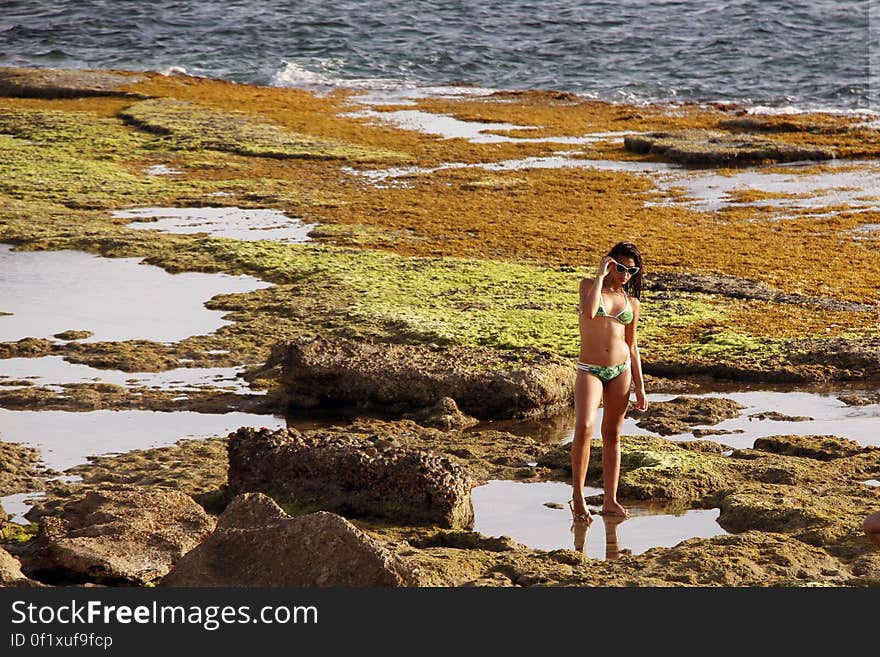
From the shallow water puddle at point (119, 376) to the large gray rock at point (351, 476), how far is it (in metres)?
2.22

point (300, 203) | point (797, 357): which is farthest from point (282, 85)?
Result: point (797, 357)

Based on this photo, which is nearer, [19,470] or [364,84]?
[19,470]

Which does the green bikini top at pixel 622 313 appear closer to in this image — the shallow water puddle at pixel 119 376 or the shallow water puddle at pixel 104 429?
the shallow water puddle at pixel 104 429

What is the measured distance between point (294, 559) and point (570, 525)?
6.48 feet

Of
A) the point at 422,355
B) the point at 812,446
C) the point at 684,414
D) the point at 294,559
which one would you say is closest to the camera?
the point at 294,559

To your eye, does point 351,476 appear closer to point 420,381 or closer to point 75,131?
point 420,381

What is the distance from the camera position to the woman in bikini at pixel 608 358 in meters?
6.43

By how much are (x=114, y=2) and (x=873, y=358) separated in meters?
47.6

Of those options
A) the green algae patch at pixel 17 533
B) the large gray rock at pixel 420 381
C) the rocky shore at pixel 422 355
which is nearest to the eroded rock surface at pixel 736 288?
the rocky shore at pixel 422 355

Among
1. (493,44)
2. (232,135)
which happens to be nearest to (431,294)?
(232,135)

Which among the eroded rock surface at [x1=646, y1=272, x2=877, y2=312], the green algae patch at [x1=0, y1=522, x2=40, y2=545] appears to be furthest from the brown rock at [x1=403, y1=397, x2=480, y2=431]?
the eroded rock surface at [x1=646, y1=272, x2=877, y2=312]

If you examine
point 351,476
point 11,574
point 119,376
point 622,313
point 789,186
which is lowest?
point 789,186

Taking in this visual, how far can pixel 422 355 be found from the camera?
9.33 m

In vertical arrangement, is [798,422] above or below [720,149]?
above
